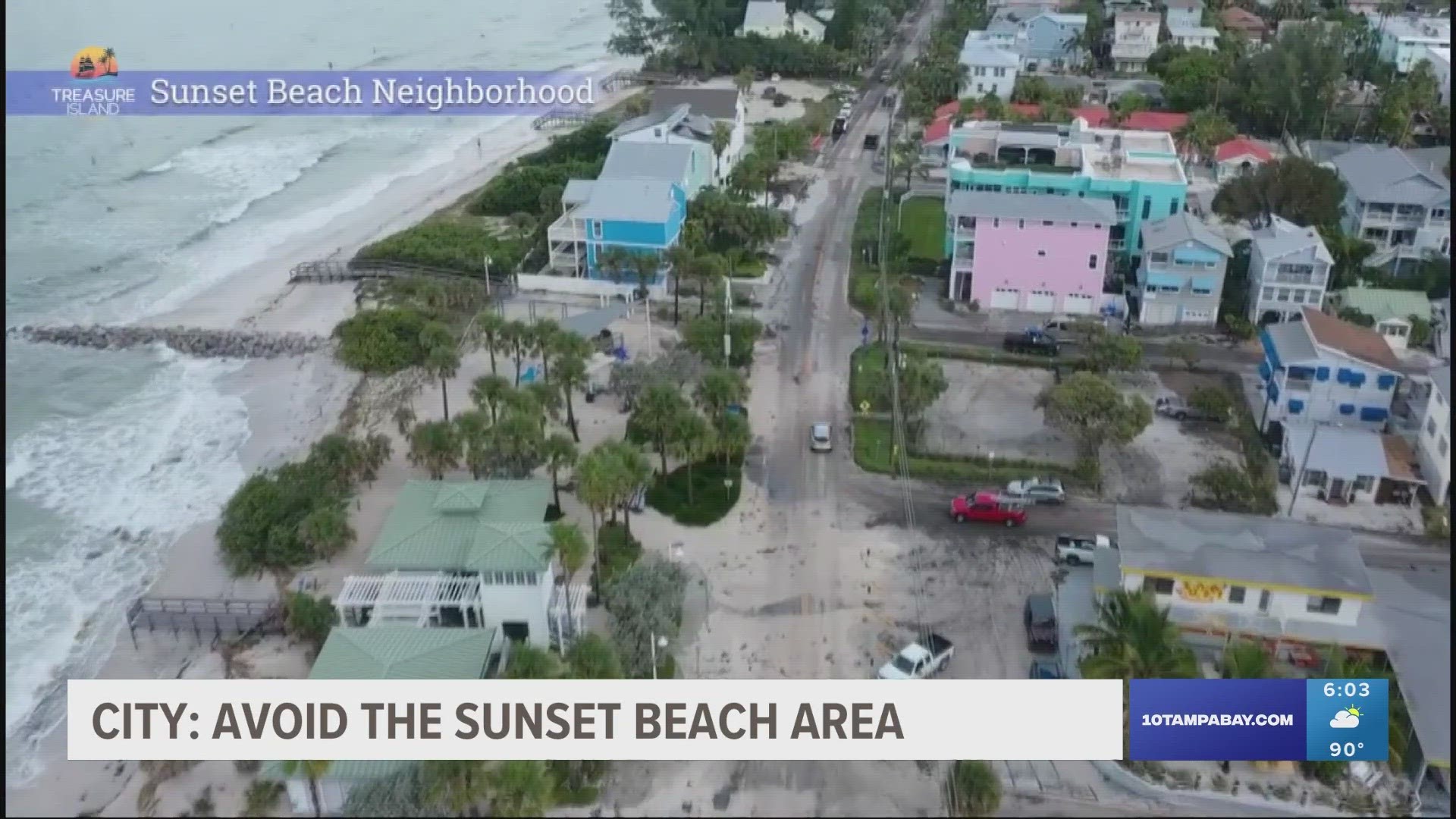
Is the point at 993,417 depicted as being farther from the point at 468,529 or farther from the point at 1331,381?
the point at 468,529

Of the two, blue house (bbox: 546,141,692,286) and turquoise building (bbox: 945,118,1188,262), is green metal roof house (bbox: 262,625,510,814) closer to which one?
blue house (bbox: 546,141,692,286)

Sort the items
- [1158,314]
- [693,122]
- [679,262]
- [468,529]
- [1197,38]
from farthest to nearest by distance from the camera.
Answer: [1197,38] → [693,122] → [679,262] → [1158,314] → [468,529]

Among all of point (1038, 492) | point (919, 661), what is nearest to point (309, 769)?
point (919, 661)

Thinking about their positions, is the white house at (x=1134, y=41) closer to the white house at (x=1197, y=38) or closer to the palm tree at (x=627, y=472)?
the white house at (x=1197, y=38)

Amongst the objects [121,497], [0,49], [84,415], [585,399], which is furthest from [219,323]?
[0,49]

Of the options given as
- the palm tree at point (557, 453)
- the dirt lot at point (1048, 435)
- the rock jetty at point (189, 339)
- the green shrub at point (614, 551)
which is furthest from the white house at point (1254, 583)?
the rock jetty at point (189, 339)

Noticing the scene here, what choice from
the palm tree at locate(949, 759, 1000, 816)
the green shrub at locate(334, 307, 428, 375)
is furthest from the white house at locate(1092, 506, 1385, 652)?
the green shrub at locate(334, 307, 428, 375)
